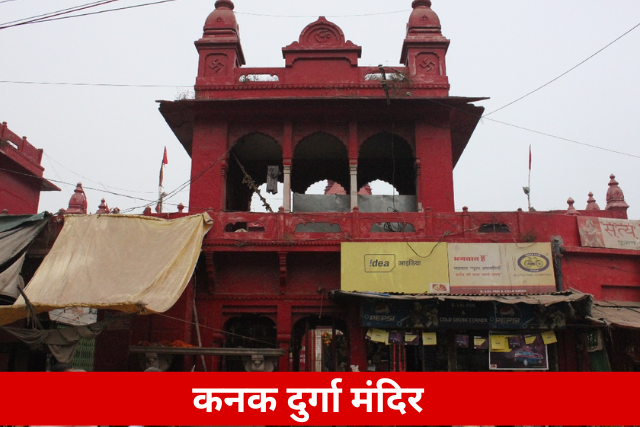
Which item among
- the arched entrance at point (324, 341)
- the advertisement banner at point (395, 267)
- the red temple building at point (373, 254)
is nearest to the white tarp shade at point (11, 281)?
the red temple building at point (373, 254)

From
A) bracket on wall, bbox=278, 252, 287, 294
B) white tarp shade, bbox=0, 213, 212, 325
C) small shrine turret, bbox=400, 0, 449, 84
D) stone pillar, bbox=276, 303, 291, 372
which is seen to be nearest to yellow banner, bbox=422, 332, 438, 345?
stone pillar, bbox=276, 303, 291, 372

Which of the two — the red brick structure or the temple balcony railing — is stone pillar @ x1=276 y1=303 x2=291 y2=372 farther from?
the temple balcony railing

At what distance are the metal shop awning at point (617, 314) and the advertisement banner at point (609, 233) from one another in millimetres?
1291

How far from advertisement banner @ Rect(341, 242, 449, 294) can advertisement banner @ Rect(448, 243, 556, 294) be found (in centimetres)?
29

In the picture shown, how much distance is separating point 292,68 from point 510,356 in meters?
8.88

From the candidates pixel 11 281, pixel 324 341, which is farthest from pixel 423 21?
pixel 324 341

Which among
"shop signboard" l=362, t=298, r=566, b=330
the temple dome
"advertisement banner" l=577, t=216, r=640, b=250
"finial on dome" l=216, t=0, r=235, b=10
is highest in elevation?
"finial on dome" l=216, t=0, r=235, b=10

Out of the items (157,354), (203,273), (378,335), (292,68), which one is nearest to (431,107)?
(292,68)

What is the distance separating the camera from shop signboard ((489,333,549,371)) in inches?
460

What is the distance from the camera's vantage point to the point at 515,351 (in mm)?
11789

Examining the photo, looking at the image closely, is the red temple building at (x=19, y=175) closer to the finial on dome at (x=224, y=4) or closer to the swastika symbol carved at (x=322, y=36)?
the finial on dome at (x=224, y=4)

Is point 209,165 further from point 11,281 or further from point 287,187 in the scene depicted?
point 11,281

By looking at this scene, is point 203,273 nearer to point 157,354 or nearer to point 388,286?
point 157,354

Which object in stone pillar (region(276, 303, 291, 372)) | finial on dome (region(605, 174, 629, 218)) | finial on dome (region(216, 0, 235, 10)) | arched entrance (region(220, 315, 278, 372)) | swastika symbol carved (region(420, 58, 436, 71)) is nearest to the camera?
stone pillar (region(276, 303, 291, 372))
